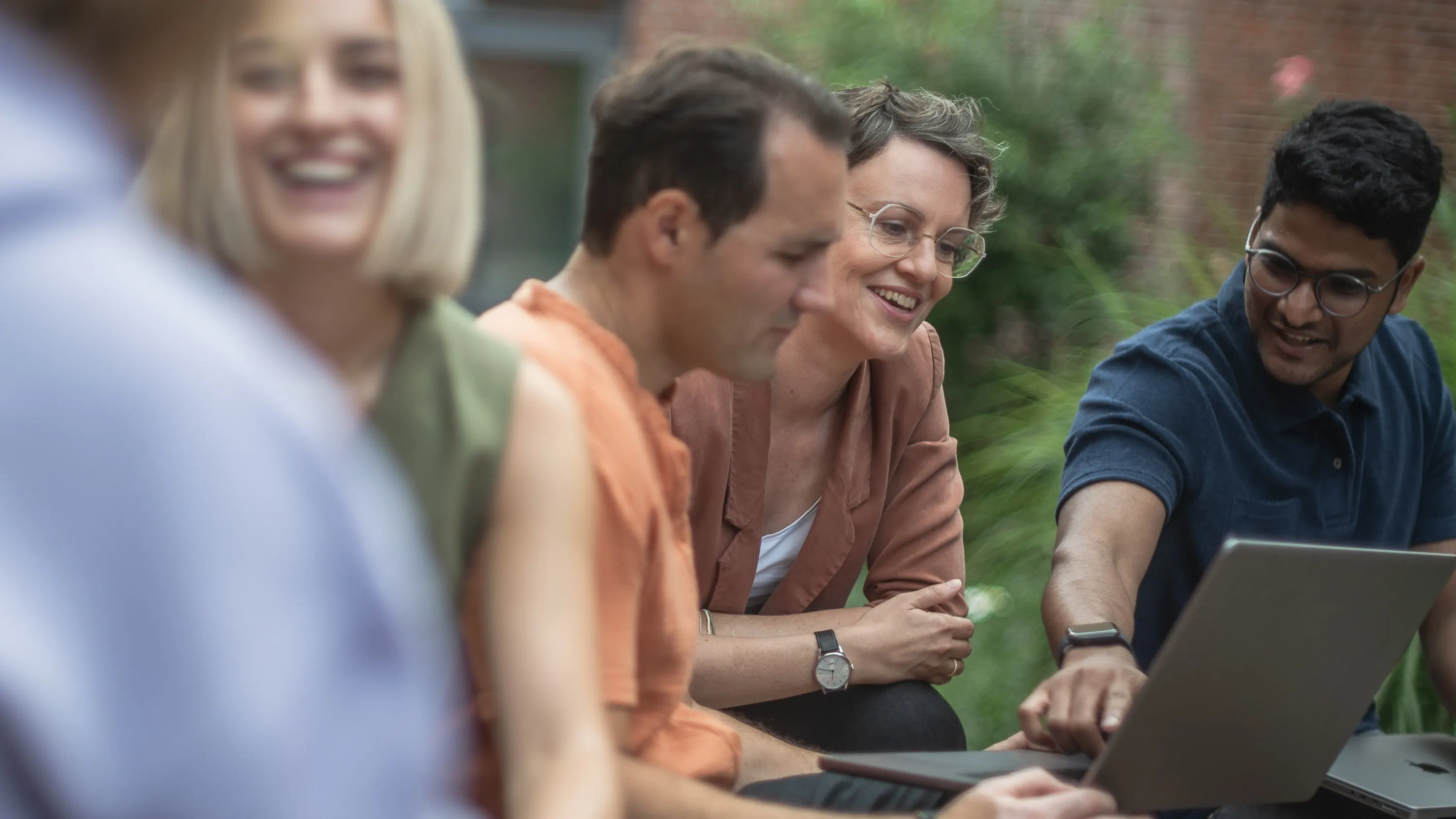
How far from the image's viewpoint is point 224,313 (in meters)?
0.58

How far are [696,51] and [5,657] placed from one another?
1.29 metres

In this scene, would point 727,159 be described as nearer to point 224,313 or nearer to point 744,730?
point 744,730

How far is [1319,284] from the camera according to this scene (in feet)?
8.20

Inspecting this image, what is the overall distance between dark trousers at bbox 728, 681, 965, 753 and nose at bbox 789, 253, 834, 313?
2.72ft

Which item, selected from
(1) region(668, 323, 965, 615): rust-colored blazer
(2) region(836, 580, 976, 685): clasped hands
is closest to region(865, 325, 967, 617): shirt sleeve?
(1) region(668, 323, 965, 615): rust-colored blazer

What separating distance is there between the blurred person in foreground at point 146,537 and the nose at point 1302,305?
7.23 feet

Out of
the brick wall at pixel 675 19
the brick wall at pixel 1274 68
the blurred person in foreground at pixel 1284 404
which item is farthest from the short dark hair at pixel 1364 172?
the brick wall at pixel 1274 68

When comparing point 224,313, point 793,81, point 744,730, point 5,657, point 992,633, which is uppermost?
point 793,81

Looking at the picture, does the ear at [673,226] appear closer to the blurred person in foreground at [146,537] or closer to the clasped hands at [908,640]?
the clasped hands at [908,640]

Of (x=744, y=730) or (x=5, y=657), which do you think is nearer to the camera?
(x=5, y=657)

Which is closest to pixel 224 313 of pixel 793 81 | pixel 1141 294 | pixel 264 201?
pixel 264 201

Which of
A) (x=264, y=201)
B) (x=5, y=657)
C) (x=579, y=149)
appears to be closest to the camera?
(x=5, y=657)

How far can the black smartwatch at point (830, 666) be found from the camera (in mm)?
2281

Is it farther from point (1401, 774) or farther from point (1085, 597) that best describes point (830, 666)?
point (1401, 774)
